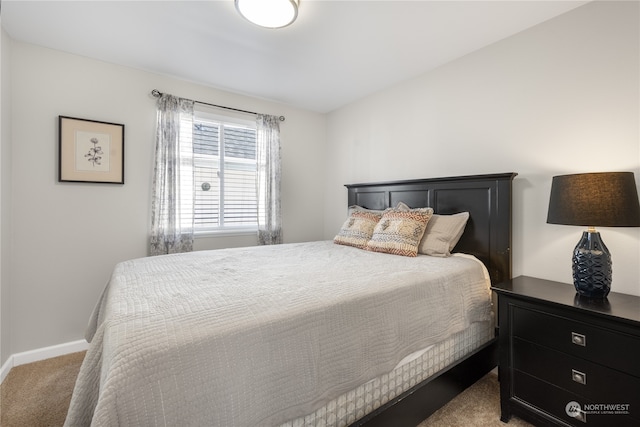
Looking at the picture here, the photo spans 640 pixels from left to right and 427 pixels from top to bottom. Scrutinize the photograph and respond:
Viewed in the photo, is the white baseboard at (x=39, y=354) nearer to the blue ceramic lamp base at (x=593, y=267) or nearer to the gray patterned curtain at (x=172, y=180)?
the gray patterned curtain at (x=172, y=180)

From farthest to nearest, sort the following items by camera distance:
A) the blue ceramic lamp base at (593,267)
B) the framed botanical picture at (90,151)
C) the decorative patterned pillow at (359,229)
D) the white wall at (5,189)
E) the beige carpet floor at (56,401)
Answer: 1. the decorative patterned pillow at (359,229)
2. the framed botanical picture at (90,151)
3. the white wall at (5,189)
4. the beige carpet floor at (56,401)
5. the blue ceramic lamp base at (593,267)

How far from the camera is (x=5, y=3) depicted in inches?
70.1

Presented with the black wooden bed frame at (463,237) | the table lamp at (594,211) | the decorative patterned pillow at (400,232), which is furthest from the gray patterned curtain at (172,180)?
the table lamp at (594,211)

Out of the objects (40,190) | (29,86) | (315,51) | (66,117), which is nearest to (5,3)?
(29,86)

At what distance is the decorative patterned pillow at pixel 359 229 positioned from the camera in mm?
2574

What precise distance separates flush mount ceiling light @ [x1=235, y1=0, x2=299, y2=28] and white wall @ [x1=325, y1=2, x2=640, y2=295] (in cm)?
151

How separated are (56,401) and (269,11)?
2.79 metres

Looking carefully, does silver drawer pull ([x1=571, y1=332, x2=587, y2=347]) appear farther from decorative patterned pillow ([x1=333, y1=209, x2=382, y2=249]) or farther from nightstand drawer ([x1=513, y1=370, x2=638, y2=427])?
decorative patterned pillow ([x1=333, y1=209, x2=382, y2=249])

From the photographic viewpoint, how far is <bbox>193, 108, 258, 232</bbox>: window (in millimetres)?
2982

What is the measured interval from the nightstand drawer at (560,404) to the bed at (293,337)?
27 cm

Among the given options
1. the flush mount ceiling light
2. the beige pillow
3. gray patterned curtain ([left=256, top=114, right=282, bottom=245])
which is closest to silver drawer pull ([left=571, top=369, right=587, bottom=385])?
the beige pillow

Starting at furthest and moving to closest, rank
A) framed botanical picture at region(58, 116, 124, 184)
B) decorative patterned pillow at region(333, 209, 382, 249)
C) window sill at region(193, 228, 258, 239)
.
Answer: window sill at region(193, 228, 258, 239), decorative patterned pillow at region(333, 209, 382, 249), framed botanical picture at region(58, 116, 124, 184)

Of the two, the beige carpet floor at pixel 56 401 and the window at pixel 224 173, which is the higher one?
the window at pixel 224 173

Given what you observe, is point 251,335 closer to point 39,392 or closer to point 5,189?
point 39,392
